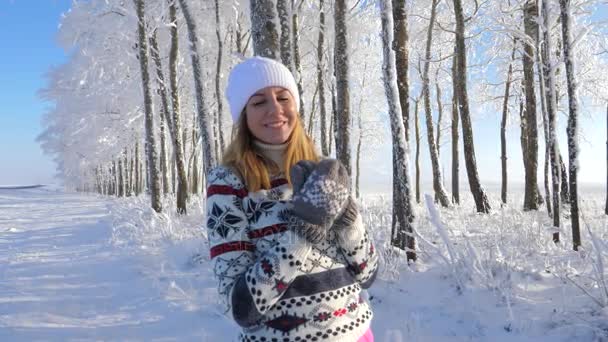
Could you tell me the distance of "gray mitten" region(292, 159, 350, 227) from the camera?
A: 1236 mm

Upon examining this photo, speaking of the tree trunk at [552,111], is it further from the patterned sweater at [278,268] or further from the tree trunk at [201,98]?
the tree trunk at [201,98]

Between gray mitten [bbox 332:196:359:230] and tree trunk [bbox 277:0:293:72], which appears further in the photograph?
tree trunk [bbox 277:0:293:72]

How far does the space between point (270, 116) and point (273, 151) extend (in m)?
0.14

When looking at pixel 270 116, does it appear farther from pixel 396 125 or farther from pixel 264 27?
pixel 264 27

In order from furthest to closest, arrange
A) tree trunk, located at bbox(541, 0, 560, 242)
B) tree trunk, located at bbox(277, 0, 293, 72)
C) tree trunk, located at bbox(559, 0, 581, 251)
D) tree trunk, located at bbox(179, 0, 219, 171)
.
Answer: tree trunk, located at bbox(179, 0, 219, 171), tree trunk, located at bbox(277, 0, 293, 72), tree trunk, located at bbox(541, 0, 560, 242), tree trunk, located at bbox(559, 0, 581, 251)

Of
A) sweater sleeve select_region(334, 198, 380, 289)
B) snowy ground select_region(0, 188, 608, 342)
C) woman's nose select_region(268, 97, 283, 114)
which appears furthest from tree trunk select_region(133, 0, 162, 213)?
sweater sleeve select_region(334, 198, 380, 289)

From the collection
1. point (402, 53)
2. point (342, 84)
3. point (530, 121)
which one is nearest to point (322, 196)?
point (402, 53)

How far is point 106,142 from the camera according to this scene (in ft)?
84.9

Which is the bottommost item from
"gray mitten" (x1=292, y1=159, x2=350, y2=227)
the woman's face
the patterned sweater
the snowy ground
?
the snowy ground

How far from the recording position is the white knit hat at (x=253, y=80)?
1.48 m

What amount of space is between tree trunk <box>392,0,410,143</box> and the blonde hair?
3.49m

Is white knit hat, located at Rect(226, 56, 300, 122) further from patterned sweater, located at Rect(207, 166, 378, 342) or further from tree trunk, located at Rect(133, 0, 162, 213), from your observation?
tree trunk, located at Rect(133, 0, 162, 213)

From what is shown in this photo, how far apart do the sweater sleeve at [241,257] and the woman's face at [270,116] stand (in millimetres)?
205

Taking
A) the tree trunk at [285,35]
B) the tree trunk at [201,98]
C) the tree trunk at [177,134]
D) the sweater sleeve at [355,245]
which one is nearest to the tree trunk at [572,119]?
the tree trunk at [285,35]
